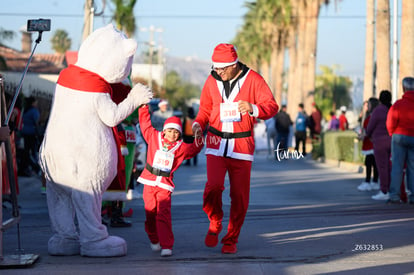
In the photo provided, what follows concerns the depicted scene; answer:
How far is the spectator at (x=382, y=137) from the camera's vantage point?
14.4 metres

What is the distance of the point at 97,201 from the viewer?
25.7ft

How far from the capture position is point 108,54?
7945 millimetres

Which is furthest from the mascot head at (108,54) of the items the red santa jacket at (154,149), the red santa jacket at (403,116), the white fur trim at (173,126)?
the red santa jacket at (403,116)

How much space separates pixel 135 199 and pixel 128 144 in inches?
163

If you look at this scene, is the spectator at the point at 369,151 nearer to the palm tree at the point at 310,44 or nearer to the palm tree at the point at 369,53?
the palm tree at the point at 369,53

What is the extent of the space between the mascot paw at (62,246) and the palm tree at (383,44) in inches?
731

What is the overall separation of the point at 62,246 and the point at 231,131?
183cm

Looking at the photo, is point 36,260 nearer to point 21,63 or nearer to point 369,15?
point 369,15

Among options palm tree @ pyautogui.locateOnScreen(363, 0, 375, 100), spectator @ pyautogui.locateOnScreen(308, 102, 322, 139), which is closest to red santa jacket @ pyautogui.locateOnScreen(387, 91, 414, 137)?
palm tree @ pyautogui.locateOnScreen(363, 0, 375, 100)

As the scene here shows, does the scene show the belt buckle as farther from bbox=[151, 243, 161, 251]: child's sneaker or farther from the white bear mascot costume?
bbox=[151, 243, 161, 251]: child's sneaker

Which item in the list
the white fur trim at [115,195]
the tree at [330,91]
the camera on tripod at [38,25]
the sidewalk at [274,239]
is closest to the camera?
the sidewalk at [274,239]

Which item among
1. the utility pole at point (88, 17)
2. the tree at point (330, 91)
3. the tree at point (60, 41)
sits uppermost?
the tree at point (60, 41)

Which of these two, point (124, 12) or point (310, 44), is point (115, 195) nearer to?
point (310, 44)

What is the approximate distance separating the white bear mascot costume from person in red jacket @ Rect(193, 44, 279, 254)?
0.69 m
